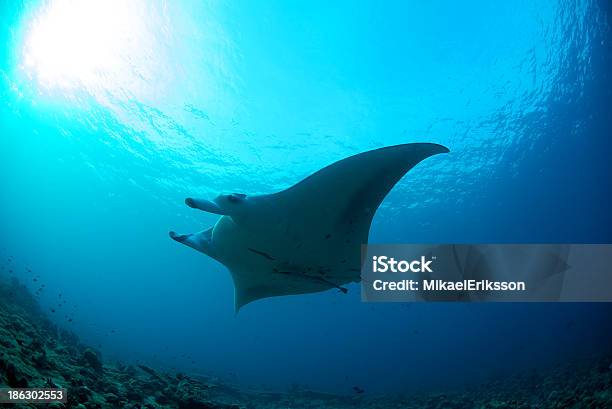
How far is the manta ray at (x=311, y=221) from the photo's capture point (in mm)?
3576

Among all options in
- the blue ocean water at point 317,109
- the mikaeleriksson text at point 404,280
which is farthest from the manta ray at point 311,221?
the blue ocean water at point 317,109

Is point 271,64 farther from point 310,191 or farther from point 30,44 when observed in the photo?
point 310,191

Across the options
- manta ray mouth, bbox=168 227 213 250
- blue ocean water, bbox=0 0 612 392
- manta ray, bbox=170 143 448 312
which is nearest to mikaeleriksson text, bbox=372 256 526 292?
manta ray, bbox=170 143 448 312

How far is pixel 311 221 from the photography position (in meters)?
3.94

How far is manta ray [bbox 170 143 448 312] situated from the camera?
3.58 meters

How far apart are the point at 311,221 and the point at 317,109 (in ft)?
42.5

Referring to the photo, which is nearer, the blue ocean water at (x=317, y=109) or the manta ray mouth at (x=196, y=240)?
the manta ray mouth at (x=196, y=240)

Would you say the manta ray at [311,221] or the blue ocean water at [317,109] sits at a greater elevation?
the blue ocean water at [317,109]

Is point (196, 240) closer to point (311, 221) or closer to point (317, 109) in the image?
point (311, 221)

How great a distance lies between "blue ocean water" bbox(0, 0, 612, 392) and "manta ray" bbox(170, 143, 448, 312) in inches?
403

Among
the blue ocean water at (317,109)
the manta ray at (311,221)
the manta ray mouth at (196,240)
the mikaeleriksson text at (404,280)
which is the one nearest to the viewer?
the manta ray at (311,221)

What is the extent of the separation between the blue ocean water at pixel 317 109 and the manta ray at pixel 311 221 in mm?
10244

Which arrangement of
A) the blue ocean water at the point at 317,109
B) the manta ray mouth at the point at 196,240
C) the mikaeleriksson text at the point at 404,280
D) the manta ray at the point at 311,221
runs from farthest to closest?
the blue ocean water at the point at 317,109
the mikaeleriksson text at the point at 404,280
the manta ray mouth at the point at 196,240
the manta ray at the point at 311,221

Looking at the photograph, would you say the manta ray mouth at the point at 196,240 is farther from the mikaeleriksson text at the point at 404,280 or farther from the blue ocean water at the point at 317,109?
the blue ocean water at the point at 317,109
